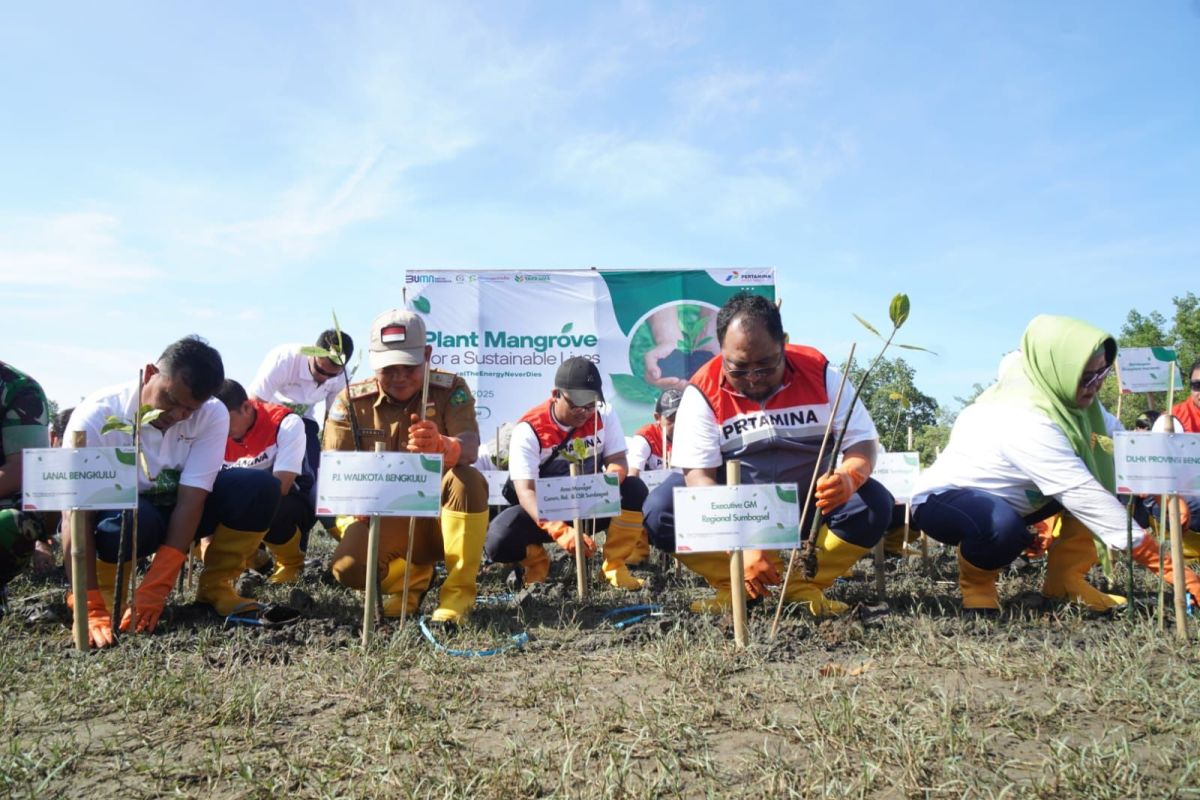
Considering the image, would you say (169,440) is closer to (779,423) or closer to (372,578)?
(372,578)

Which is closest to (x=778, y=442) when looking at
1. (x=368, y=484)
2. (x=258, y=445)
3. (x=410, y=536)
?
(x=410, y=536)

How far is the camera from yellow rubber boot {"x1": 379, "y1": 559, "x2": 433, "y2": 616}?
406cm

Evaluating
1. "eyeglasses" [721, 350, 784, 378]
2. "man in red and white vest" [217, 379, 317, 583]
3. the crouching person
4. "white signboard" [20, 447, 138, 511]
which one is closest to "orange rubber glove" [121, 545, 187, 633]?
the crouching person

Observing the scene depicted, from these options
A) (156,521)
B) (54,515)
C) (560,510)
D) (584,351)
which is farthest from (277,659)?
(584,351)

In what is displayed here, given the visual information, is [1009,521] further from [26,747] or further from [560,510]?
[26,747]

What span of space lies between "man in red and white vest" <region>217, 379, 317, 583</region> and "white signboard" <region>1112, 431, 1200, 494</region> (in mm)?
4335

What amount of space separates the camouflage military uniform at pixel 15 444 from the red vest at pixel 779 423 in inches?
124

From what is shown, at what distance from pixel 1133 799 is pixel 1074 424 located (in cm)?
227

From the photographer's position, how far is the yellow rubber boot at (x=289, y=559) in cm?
538

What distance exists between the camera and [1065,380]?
3.68 m

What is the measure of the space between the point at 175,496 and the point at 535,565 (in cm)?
219

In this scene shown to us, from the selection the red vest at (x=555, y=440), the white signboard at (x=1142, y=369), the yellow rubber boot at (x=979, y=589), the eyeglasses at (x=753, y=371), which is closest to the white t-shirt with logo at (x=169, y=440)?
the red vest at (x=555, y=440)

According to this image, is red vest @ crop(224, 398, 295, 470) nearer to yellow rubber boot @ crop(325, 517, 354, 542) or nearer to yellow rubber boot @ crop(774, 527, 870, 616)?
yellow rubber boot @ crop(325, 517, 354, 542)

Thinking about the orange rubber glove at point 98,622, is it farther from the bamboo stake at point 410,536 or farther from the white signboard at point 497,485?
the white signboard at point 497,485
